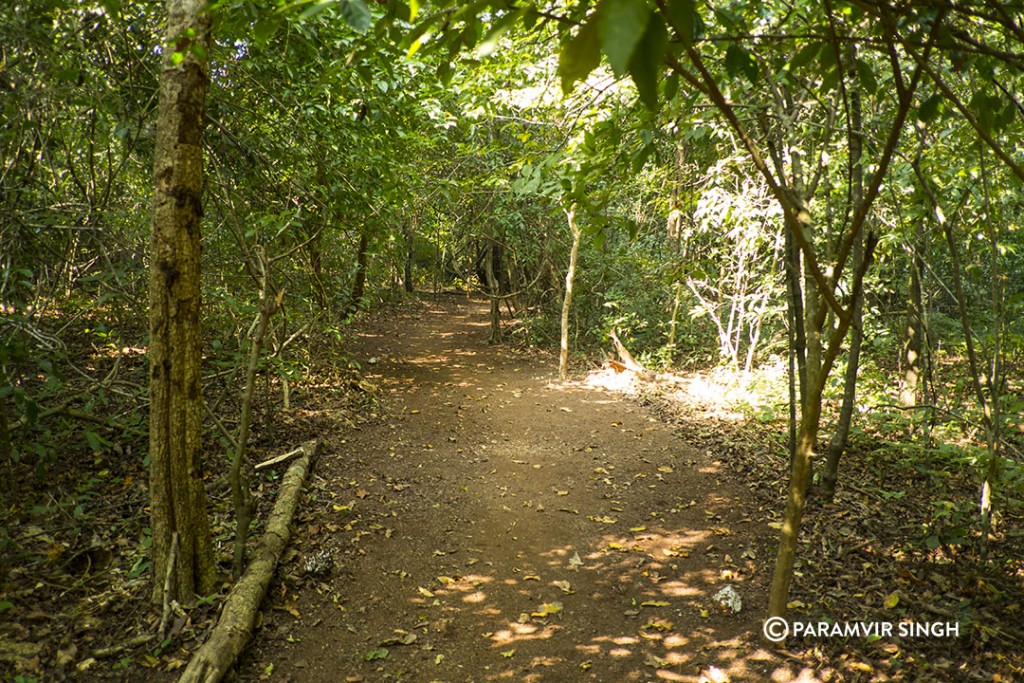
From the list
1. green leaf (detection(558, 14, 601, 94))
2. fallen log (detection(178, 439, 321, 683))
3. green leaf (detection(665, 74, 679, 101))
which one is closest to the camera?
green leaf (detection(558, 14, 601, 94))

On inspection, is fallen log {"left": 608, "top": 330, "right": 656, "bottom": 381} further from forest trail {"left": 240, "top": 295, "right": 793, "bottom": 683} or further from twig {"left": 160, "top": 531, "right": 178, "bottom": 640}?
twig {"left": 160, "top": 531, "right": 178, "bottom": 640}

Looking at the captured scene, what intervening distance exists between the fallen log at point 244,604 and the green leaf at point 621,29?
3.92 meters

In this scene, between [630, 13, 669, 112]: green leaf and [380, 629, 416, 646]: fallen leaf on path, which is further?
[380, 629, 416, 646]: fallen leaf on path

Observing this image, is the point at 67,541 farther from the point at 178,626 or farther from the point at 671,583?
the point at 671,583

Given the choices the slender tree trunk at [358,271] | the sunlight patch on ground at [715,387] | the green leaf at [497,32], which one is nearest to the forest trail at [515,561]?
the sunlight patch on ground at [715,387]

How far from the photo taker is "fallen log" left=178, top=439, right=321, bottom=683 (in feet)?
Answer: 11.5

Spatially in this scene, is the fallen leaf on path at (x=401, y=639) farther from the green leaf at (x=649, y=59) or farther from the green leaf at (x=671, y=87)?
the green leaf at (x=649, y=59)

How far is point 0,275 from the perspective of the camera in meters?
4.57

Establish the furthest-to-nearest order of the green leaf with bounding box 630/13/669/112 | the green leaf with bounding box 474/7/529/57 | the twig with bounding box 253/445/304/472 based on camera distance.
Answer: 1. the twig with bounding box 253/445/304/472
2. the green leaf with bounding box 474/7/529/57
3. the green leaf with bounding box 630/13/669/112

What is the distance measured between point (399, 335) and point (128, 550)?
11622 mm

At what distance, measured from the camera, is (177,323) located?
12.8 feet

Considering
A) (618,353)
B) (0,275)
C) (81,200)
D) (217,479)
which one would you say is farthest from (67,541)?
(618,353)

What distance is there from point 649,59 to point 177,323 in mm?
3842

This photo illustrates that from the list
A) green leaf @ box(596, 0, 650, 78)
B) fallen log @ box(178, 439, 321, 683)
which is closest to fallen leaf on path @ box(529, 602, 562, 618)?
fallen log @ box(178, 439, 321, 683)
